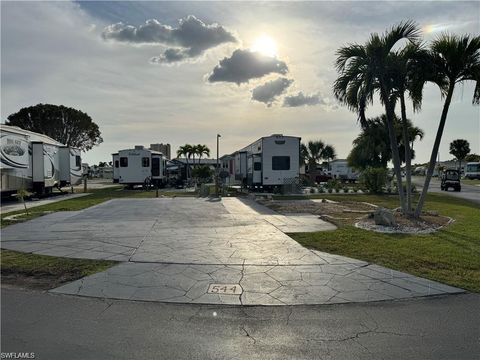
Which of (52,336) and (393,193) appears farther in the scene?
(393,193)

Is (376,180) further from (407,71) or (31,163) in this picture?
(31,163)

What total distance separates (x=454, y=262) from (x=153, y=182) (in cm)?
2805

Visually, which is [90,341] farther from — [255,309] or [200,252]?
[200,252]

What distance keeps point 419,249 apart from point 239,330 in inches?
199

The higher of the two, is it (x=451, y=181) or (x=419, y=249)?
(x=451, y=181)

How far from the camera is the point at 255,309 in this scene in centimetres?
492

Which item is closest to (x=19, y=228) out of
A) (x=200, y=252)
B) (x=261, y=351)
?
(x=200, y=252)

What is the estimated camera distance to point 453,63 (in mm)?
11328

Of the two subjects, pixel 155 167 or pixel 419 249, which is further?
pixel 155 167

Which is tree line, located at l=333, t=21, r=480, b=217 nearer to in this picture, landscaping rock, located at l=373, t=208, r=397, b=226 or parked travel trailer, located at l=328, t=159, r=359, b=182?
landscaping rock, located at l=373, t=208, r=397, b=226

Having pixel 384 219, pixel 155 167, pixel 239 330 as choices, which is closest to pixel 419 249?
pixel 384 219

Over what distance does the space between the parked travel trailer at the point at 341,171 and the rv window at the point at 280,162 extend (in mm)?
24593

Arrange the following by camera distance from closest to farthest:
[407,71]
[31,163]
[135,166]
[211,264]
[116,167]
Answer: [211,264]
[407,71]
[31,163]
[135,166]
[116,167]

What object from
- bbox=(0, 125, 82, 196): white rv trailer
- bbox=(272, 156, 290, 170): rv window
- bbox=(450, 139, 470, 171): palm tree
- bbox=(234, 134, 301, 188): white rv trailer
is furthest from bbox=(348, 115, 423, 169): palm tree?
bbox=(450, 139, 470, 171): palm tree
